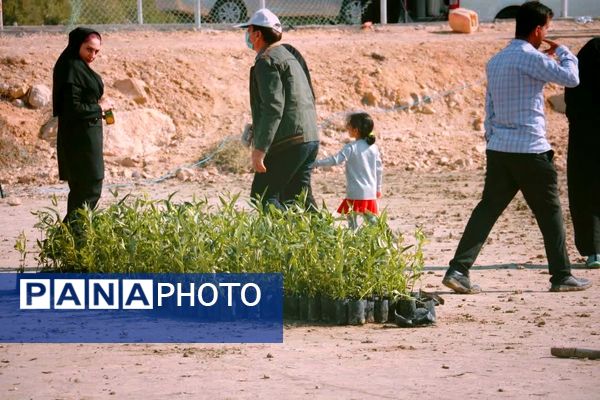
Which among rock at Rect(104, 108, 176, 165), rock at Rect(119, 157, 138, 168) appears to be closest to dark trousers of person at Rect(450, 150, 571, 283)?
rock at Rect(119, 157, 138, 168)

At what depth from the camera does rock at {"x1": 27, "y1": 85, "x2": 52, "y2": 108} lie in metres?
18.0

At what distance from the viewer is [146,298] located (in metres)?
8.95

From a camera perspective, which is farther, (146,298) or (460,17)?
(460,17)

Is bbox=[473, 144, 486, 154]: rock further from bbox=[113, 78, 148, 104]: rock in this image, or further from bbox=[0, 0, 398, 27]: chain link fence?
bbox=[0, 0, 398, 27]: chain link fence

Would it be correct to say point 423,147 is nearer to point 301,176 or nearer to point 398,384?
point 301,176

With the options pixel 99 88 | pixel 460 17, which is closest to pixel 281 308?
pixel 99 88

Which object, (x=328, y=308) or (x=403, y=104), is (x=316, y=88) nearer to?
(x=403, y=104)

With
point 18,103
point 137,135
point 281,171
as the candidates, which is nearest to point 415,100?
point 137,135

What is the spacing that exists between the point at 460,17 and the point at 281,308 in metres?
13.9

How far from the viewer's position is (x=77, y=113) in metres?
10.0

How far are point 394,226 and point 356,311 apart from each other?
4895mm

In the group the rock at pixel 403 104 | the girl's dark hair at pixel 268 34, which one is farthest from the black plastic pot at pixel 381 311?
the rock at pixel 403 104

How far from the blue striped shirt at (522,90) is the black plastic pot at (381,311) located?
1513mm

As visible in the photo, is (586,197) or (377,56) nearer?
(586,197)
